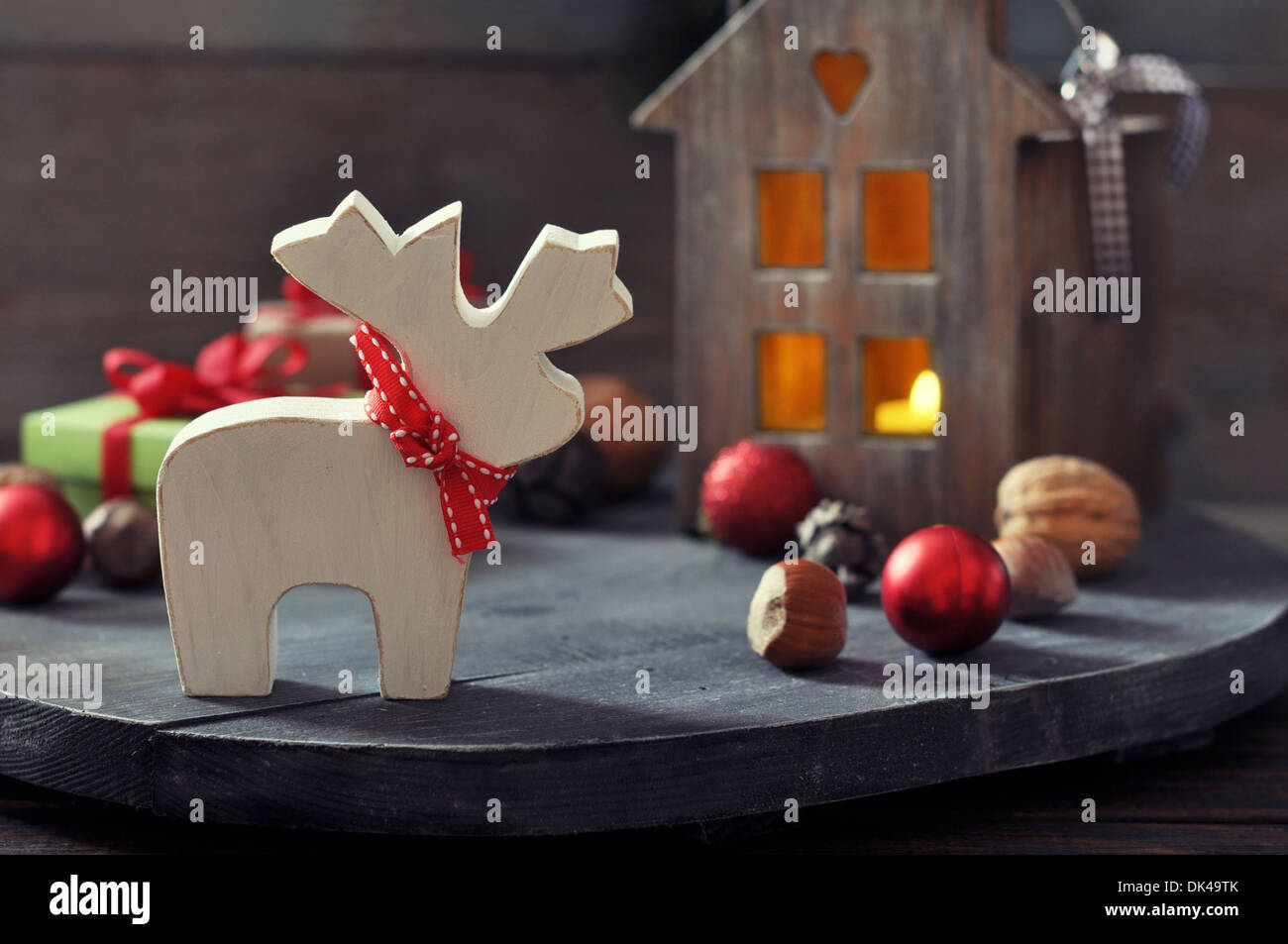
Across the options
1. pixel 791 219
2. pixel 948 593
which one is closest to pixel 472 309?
pixel 948 593

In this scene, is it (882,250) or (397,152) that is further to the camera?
(397,152)

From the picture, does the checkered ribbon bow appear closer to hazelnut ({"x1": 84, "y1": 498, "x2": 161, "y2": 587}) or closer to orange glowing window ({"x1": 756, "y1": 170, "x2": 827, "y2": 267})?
orange glowing window ({"x1": 756, "y1": 170, "x2": 827, "y2": 267})

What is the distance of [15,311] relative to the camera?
192 centimetres

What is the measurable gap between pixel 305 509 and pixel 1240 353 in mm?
1361

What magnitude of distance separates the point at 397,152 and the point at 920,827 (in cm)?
123

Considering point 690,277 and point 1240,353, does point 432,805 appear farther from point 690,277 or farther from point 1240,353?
point 1240,353

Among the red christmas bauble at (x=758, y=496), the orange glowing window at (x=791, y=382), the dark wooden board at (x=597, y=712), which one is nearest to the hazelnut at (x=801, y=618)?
the dark wooden board at (x=597, y=712)

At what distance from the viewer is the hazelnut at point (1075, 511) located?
1224mm

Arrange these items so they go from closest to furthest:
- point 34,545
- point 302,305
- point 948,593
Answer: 1. point 948,593
2. point 34,545
3. point 302,305

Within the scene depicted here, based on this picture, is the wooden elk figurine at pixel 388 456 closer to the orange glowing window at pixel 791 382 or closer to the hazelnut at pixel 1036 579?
the hazelnut at pixel 1036 579

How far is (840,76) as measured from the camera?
4.36 ft

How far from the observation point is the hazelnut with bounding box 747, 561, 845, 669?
1.00m

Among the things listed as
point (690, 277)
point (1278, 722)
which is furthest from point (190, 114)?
point (1278, 722)

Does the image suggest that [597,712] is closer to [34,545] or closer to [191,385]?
[34,545]
